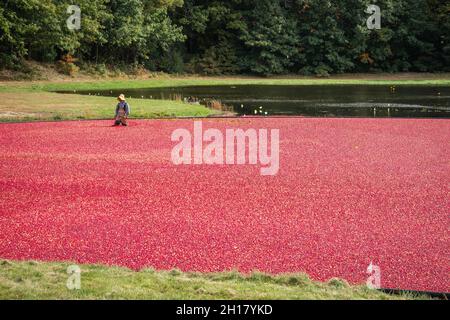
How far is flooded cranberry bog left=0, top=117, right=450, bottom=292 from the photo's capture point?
7.51 metres

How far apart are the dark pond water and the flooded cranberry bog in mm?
9185

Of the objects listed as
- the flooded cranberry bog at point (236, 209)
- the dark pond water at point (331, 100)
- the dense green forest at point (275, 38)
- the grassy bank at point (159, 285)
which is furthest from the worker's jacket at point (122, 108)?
the dense green forest at point (275, 38)

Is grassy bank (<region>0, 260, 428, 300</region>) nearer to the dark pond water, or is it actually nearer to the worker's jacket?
the worker's jacket

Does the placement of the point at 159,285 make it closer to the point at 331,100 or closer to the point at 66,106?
the point at 66,106

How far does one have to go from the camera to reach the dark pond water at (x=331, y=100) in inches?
1077

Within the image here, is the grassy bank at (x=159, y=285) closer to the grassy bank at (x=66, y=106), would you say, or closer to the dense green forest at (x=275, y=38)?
the grassy bank at (x=66, y=106)

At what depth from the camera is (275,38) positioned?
201ft

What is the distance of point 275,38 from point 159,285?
5695 cm

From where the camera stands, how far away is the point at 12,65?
4544cm

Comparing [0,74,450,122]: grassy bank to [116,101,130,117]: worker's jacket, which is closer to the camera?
[116,101,130,117]: worker's jacket

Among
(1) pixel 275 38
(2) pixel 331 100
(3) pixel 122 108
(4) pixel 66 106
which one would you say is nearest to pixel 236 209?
(3) pixel 122 108

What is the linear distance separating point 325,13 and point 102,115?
41.0 metres

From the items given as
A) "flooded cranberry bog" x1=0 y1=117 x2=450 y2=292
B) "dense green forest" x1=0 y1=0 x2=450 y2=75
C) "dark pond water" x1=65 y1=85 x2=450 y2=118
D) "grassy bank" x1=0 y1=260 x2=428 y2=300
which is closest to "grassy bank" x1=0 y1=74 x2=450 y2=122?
"dark pond water" x1=65 y1=85 x2=450 y2=118
